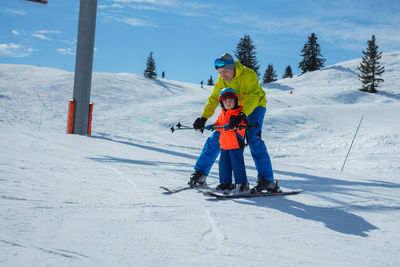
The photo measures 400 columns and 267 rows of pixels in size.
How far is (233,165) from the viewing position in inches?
144

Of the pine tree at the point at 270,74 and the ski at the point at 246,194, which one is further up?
the pine tree at the point at 270,74

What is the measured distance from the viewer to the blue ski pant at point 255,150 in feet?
12.1

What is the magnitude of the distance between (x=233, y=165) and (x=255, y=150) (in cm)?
32

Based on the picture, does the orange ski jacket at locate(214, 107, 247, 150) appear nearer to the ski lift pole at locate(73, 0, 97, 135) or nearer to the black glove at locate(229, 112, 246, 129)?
the black glove at locate(229, 112, 246, 129)

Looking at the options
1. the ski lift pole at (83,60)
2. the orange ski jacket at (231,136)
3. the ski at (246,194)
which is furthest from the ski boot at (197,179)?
the ski lift pole at (83,60)

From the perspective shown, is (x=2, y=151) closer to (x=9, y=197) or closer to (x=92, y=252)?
(x=9, y=197)

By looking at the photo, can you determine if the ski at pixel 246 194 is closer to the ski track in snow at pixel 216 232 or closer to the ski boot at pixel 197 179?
the ski boot at pixel 197 179

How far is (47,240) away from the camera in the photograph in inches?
68.1

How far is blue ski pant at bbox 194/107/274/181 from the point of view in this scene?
12.1 feet

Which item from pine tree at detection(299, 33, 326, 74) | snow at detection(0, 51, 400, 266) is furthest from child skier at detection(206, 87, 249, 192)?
pine tree at detection(299, 33, 326, 74)

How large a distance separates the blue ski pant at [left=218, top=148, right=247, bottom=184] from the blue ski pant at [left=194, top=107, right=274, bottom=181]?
20cm

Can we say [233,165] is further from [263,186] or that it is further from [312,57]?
[312,57]

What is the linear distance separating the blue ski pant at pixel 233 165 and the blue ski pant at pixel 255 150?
20 cm

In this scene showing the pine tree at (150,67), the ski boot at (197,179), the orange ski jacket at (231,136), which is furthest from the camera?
→ the pine tree at (150,67)
